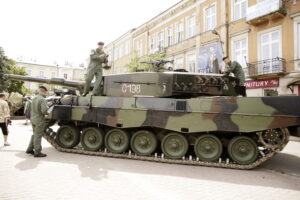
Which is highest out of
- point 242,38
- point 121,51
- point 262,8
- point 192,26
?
point 121,51

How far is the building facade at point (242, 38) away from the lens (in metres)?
15.4

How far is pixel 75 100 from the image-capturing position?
816 centimetres

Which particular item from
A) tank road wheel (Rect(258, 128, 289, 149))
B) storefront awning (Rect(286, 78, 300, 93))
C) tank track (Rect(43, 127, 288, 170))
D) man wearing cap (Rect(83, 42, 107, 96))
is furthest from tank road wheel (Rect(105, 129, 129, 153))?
storefront awning (Rect(286, 78, 300, 93))

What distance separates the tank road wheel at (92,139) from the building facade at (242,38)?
569cm

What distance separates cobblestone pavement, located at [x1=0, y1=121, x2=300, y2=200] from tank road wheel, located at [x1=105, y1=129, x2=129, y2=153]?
0.54m

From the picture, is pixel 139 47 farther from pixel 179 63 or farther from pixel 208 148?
pixel 208 148

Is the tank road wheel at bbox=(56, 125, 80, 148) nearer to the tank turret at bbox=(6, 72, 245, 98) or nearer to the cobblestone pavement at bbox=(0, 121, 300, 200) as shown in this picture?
the cobblestone pavement at bbox=(0, 121, 300, 200)

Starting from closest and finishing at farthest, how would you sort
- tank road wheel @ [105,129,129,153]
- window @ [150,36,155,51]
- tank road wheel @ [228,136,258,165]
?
tank road wheel @ [228,136,258,165] < tank road wheel @ [105,129,129,153] < window @ [150,36,155,51]

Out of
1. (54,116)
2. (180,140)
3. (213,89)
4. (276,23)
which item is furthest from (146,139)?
(276,23)

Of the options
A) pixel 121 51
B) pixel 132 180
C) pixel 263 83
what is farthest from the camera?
pixel 121 51

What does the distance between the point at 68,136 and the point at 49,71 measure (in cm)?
5772

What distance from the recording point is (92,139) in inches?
306

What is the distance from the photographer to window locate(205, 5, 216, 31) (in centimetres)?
2075

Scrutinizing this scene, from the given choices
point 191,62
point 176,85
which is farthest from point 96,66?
point 191,62
